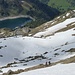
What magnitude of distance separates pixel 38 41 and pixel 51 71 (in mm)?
62229

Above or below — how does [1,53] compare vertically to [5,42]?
below

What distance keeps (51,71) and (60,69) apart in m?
1.28

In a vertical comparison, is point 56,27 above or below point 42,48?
above

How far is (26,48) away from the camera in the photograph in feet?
295

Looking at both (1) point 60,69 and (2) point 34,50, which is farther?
(2) point 34,50

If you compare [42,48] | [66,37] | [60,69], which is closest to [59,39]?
[66,37]

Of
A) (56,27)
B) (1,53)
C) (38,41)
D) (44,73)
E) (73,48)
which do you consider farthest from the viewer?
(56,27)

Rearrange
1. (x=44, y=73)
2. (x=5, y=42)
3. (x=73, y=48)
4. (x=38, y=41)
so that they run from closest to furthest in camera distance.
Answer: (x=44, y=73) < (x=73, y=48) < (x=5, y=42) < (x=38, y=41)

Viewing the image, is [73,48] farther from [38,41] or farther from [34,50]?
[38,41]

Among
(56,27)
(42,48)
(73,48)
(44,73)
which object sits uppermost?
(56,27)

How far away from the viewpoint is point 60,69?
3762 cm

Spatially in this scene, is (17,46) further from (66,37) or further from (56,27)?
(56,27)

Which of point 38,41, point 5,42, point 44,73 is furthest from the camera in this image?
point 38,41

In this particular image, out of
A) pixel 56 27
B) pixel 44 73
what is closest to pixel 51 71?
pixel 44 73
